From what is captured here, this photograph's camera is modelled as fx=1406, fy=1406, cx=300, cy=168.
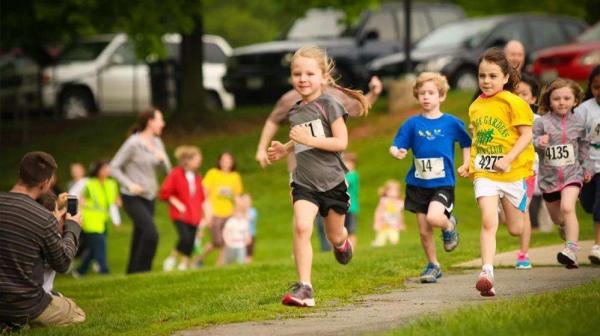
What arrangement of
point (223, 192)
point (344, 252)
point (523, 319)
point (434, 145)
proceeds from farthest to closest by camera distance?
point (223, 192) → point (434, 145) → point (344, 252) → point (523, 319)

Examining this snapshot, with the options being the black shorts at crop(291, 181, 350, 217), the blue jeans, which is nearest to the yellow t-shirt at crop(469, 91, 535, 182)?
the black shorts at crop(291, 181, 350, 217)

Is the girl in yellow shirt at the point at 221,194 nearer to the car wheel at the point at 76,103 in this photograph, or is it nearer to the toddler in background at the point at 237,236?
the toddler in background at the point at 237,236

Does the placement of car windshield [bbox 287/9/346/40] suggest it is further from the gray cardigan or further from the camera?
the camera

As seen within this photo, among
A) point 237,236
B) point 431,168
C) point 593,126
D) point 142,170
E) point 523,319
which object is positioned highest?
point 593,126

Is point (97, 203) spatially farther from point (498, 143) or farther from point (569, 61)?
point (498, 143)

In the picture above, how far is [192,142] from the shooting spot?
28.6m

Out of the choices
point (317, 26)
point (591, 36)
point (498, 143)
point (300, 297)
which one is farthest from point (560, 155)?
point (317, 26)

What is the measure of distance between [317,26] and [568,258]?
1973cm

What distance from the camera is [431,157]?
11414mm

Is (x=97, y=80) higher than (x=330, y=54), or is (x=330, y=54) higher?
(x=330, y=54)

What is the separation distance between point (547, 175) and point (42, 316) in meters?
4.58

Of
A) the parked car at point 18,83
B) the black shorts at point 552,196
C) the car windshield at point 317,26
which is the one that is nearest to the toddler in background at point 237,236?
the black shorts at point 552,196

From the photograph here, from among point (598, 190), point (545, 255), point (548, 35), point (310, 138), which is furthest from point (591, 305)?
point (548, 35)

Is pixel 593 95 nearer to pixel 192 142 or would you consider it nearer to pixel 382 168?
pixel 382 168
